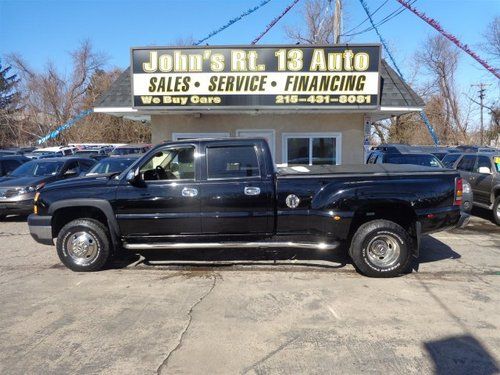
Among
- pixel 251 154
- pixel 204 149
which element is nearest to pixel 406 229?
pixel 251 154

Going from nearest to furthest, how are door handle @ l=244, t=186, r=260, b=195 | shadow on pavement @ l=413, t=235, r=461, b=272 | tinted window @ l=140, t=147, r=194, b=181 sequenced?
1. door handle @ l=244, t=186, r=260, b=195
2. tinted window @ l=140, t=147, r=194, b=181
3. shadow on pavement @ l=413, t=235, r=461, b=272

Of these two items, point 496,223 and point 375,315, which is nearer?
point 375,315

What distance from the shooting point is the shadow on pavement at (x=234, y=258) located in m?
6.72

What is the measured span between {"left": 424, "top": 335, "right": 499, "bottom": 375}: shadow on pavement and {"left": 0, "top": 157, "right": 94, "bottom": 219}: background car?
9910 millimetres

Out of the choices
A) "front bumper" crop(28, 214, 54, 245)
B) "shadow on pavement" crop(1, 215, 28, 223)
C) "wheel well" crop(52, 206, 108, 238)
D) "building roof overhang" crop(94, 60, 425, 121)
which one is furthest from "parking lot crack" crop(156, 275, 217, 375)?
"shadow on pavement" crop(1, 215, 28, 223)

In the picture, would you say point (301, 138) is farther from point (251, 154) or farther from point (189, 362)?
point (189, 362)

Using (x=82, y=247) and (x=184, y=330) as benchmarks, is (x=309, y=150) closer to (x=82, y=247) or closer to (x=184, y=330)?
(x=82, y=247)

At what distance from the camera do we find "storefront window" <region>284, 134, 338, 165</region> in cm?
1261

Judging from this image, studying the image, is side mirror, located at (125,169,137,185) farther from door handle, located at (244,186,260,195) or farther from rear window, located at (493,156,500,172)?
rear window, located at (493,156,500,172)

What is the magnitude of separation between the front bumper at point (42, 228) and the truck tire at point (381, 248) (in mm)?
4389

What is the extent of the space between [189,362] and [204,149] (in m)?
3.29

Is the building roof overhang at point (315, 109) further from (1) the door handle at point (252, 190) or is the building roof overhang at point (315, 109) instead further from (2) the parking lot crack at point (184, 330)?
(2) the parking lot crack at point (184, 330)

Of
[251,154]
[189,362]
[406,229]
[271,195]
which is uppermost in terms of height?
[251,154]

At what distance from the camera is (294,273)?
618cm
